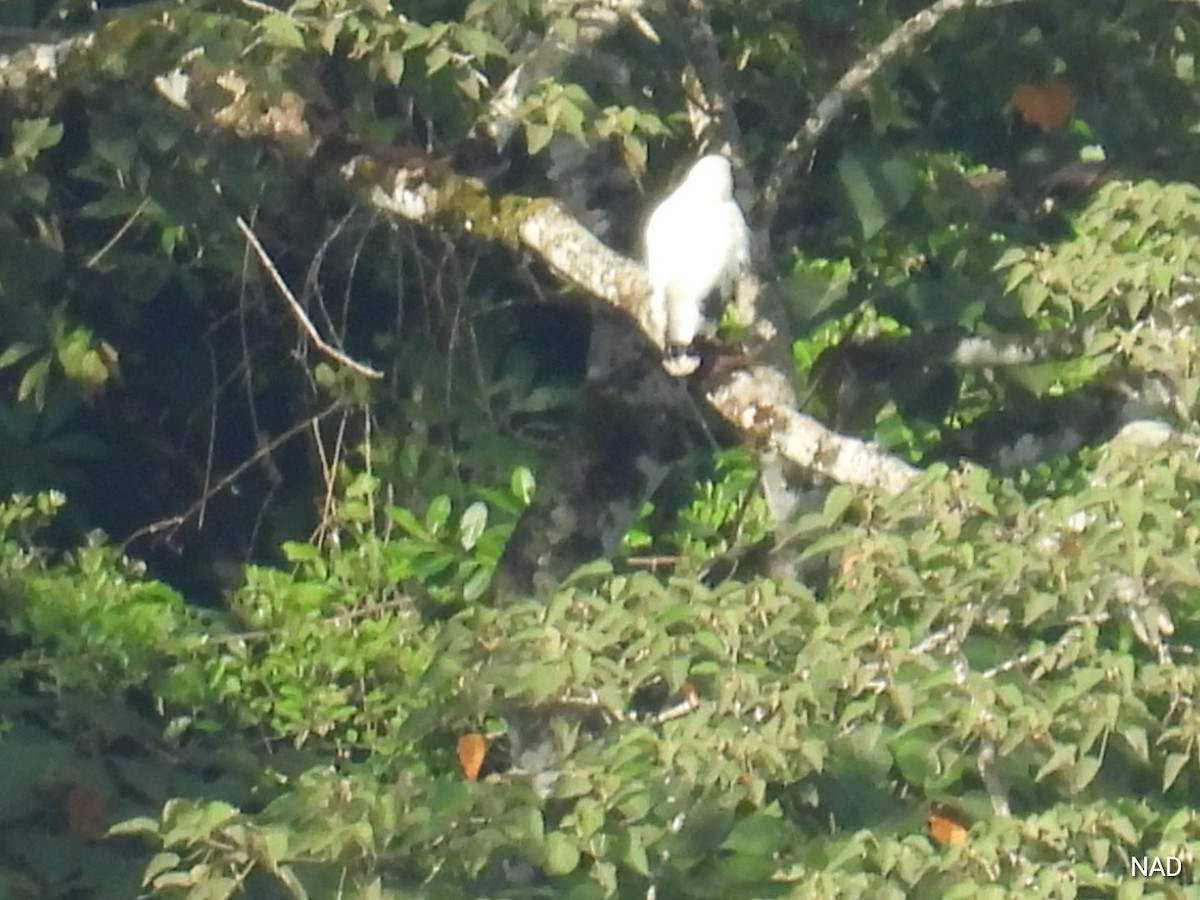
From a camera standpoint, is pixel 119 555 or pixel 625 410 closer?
pixel 625 410

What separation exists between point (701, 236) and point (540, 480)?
783 mm

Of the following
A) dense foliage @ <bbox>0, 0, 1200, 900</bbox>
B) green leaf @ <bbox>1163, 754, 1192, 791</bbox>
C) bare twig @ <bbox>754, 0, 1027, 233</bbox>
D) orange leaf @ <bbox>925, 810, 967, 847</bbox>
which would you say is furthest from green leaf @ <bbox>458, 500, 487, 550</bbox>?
green leaf @ <bbox>1163, 754, 1192, 791</bbox>

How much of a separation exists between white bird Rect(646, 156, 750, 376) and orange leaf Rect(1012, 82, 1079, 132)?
0.64 m

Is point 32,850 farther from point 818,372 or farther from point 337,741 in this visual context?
point 818,372

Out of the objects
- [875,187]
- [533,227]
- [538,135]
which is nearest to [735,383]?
[533,227]

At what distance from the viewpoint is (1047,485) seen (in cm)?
372

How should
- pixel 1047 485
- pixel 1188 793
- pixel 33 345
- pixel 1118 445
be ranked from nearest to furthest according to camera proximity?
pixel 1188 793
pixel 1118 445
pixel 1047 485
pixel 33 345

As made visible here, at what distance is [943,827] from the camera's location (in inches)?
103

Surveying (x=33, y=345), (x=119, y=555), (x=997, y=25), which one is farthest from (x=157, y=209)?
(x=997, y=25)

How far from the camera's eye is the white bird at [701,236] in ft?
11.6

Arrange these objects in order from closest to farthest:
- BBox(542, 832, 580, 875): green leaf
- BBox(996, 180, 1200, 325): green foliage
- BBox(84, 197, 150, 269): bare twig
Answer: BBox(542, 832, 580, 875): green leaf
BBox(996, 180, 1200, 325): green foliage
BBox(84, 197, 150, 269): bare twig

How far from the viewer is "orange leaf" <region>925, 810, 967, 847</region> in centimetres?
259

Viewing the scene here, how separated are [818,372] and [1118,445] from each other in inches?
38.6

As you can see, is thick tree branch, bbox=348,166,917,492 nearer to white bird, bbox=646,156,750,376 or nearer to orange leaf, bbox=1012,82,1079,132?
white bird, bbox=646,156,750,376
